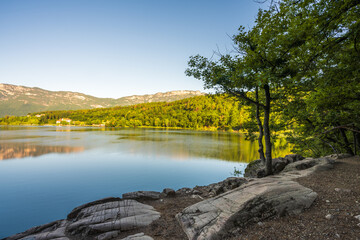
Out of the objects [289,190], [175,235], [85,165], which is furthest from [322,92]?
[85,165]

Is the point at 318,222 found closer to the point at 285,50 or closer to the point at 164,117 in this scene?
the point at 285,50

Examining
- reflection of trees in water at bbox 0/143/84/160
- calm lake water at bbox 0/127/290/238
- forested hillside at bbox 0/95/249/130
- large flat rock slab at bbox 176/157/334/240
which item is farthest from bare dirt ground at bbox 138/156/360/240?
forested hillside at bbox 0/95/249/130

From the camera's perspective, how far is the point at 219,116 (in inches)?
4872

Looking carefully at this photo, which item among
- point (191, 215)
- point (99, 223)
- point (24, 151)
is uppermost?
point (191, 215)

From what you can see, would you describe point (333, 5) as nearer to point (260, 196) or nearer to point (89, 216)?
point (260, 196)

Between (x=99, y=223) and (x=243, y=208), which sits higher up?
(x=243, y=208)

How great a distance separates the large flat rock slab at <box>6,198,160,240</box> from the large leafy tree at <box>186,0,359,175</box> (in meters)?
6.76

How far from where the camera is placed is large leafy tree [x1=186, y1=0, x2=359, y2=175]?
562 centimetres

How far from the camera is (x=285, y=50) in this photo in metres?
7.63

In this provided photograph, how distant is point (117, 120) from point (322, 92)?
148604mm

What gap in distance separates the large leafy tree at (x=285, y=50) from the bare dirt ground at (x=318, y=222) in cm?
342

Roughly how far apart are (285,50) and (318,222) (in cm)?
659

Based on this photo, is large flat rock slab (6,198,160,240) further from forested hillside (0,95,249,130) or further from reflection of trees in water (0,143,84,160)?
forested hillside (0,95,249,130)

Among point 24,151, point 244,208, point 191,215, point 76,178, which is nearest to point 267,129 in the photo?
point 244,208
